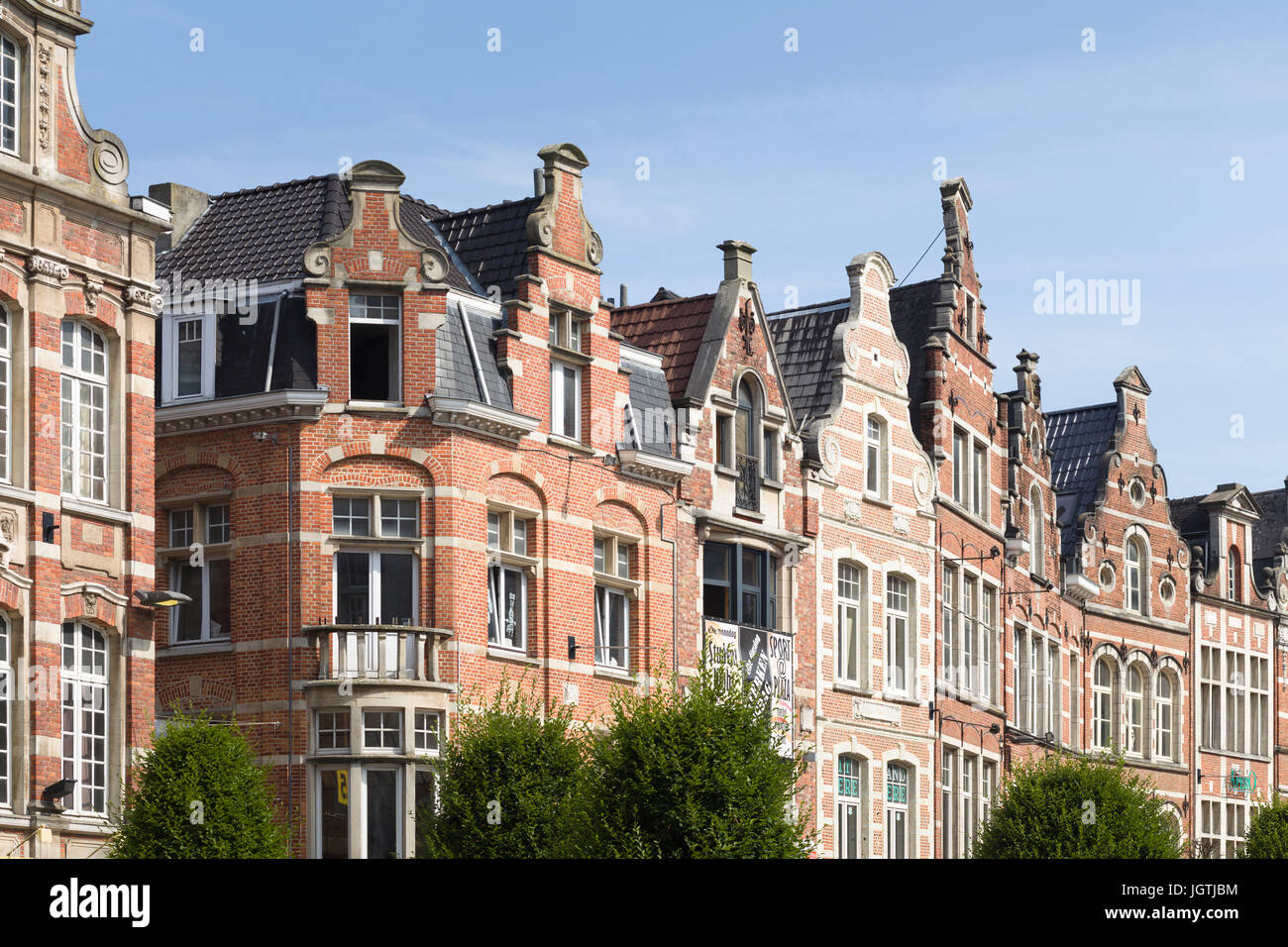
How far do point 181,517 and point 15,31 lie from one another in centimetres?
800

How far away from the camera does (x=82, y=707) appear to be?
28.4 metres

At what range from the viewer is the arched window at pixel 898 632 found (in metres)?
42.4

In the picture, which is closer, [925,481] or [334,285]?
[334,285]

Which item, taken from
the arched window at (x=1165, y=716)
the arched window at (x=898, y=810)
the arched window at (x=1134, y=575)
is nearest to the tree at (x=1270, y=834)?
the arched window at (x=1165, y=716)

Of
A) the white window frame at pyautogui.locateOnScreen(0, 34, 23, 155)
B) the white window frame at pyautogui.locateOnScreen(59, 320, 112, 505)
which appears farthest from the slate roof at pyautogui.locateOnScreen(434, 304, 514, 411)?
the white window frame at pyautogui.locateOnScreen(0, 34, 23, 155)

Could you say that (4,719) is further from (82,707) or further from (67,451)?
(67,451)

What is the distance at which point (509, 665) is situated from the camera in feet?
111

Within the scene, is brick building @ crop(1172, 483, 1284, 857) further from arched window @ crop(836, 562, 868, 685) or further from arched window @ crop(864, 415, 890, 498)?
arched window @ crop(836, 562, 868, 685)

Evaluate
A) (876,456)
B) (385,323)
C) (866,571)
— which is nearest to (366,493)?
(385,323)

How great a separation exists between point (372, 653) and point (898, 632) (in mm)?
13547

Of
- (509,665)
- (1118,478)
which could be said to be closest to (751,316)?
(509,665)

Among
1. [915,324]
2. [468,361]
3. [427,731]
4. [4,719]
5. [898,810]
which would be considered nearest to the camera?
[4,719]
